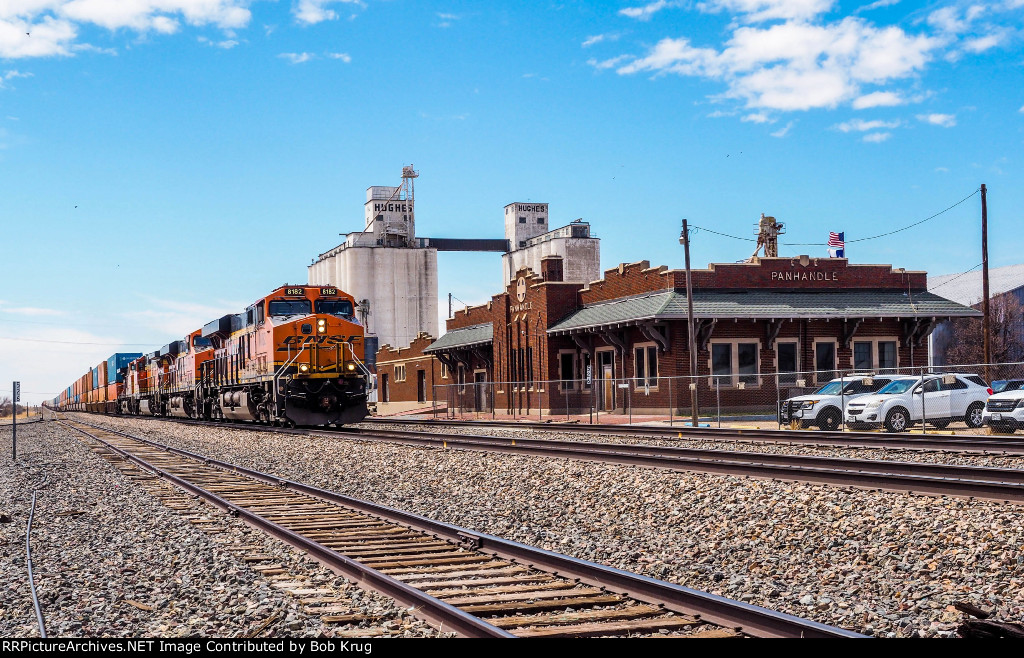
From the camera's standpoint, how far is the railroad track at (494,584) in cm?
636

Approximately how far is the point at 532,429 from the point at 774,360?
12.7 meters

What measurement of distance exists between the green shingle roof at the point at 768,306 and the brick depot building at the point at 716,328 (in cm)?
6

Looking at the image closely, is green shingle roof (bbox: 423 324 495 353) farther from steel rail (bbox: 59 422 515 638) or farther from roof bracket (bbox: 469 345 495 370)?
steel rail (bbox: 59 422 515 638)

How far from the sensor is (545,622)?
663cm

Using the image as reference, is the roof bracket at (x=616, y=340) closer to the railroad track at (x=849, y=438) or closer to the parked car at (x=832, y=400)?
the railroad track at (x=849, y=438)

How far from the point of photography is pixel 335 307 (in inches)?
1201

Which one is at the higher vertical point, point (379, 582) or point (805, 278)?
point (805, 278)

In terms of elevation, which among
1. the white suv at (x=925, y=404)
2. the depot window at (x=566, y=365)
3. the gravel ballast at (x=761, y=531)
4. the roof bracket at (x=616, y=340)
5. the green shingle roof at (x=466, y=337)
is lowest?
the gravel ballast at (x=761, y=531)

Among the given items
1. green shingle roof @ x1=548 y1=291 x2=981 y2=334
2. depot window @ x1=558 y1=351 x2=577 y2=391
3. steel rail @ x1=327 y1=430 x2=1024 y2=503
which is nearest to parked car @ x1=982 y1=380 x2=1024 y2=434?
steel rail @ x1=327 y1=430 x2=1024 y2=503

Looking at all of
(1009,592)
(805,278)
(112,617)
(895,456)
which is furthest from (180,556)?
(805,278)

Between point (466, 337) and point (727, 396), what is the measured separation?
2048 centimetres

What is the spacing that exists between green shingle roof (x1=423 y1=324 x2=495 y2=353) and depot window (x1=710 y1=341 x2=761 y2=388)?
1498 cm

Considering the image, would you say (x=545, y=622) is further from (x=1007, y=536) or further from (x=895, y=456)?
(x=895, y=456)

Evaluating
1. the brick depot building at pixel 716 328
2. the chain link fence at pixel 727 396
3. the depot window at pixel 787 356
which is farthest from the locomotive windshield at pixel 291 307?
the depot window at pixel 787 356
